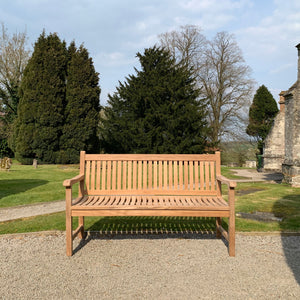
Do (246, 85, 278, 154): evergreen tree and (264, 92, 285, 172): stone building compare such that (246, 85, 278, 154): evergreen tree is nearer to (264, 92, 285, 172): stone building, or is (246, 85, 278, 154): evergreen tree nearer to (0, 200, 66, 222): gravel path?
(264, 92, 285, 172): stone building

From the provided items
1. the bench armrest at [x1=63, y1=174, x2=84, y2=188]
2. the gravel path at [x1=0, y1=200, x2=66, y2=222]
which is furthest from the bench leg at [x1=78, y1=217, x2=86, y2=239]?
the gravel path at [x1=0, y1=200, x2=66, y2=222]

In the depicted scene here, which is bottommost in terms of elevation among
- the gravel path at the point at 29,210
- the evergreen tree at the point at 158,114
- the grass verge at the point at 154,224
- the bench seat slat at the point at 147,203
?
the gravel path at the point at 29,210

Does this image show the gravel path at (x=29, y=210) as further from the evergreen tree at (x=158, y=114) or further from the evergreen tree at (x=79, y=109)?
the evergreen tree at (x=79, y=109)

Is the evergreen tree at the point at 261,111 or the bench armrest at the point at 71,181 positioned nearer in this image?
the bench armrest at the point at 71,181

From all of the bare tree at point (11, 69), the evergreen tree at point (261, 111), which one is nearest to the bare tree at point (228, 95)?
the evergreen tree at point (261, 111)

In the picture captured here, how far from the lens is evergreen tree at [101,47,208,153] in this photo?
17281mm

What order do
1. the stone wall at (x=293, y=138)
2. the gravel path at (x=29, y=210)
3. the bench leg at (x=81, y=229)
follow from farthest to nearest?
the stone wall at (x=293, y=138) → the gravel path at (x=29, y=210) → the bench leg at (x=81, y=229)

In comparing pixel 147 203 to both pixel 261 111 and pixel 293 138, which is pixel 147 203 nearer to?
A: pixel 293 138

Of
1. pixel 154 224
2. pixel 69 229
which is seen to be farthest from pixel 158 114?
pixel 69 229

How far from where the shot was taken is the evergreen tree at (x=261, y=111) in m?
25.9

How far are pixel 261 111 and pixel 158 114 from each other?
1338 centimetres

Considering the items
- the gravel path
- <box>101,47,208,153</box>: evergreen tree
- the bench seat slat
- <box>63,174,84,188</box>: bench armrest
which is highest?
<box>101,47,208,153</box>: evergreen tree

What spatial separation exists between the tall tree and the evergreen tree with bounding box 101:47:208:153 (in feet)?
40.0

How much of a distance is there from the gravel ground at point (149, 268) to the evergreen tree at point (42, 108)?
17227 mm
